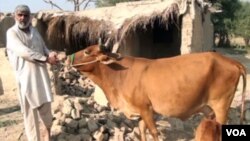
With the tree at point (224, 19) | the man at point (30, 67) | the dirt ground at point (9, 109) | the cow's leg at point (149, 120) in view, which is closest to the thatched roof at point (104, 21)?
the dirt ground at point (9, 109)

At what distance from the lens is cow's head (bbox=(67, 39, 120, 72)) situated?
6262mm

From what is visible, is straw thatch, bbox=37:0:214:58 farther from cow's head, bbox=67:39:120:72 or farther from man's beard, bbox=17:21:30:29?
man's beard, bbox=17:21:30:29

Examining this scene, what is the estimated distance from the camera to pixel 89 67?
639 cm

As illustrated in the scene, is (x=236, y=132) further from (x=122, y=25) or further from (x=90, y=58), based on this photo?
(x=122, y=25)

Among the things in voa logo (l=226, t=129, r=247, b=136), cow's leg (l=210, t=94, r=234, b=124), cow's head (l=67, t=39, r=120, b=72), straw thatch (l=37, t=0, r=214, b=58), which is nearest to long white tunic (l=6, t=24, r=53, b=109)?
cow's head (l=67, t=39, r=120, b=72)

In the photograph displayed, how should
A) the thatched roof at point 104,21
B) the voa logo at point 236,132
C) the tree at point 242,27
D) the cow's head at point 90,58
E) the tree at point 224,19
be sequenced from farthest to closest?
the tree at point 242,27
the tree at point 224,19
the thatched roof at point 104,21
the cow's head at point 90,58
the voa logo at point 236,132

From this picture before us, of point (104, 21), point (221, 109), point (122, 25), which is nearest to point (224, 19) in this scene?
point (104, 21)

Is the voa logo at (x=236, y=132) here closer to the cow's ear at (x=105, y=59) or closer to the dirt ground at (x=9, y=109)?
the cow's ear at (x=105, y=59)

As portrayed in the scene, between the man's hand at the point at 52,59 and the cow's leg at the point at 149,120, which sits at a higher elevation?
the man's hand at the point at 52,59

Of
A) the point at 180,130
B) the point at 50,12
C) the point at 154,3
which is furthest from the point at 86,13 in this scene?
the point at 180,130

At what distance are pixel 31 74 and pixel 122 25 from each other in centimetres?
593

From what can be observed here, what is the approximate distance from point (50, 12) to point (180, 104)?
7.80m

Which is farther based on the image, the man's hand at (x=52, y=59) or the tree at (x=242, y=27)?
the tree at (x=242, y=27)

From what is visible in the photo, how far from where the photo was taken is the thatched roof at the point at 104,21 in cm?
1100
